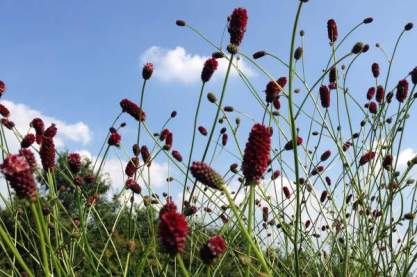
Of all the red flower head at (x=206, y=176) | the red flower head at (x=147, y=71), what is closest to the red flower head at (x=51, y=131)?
the red flower head at (x=147, y=71)

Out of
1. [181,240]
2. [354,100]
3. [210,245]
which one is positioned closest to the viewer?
[181,240]

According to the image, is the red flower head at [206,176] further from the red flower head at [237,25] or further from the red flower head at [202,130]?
the red flower head at [202,130]

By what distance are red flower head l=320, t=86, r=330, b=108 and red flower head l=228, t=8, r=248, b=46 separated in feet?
3.09

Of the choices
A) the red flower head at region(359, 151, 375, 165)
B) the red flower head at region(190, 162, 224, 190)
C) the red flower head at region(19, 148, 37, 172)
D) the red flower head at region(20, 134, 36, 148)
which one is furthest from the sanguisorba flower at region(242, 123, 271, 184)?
the red flower head at region(359, 151, 375, 165)

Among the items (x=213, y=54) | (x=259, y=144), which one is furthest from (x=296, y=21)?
(x=213, y=54)

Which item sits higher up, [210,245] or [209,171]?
[209,171]

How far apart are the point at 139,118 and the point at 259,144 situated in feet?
4.66

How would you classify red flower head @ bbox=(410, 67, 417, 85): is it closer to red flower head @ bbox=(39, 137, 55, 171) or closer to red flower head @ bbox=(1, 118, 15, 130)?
red flower head @ bbox=(39, 137, 55, 171)

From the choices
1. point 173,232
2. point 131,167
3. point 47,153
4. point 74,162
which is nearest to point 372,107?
point 131,167

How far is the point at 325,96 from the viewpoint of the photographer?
288cm

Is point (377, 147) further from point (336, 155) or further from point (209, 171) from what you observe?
point (209, 171)

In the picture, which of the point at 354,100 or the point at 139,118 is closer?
the point at 139,118

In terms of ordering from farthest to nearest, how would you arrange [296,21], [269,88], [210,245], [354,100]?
1. [354,100]
2. [269,88]
3. [296,21]
4. [210,245]

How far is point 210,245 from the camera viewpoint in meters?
1.26
